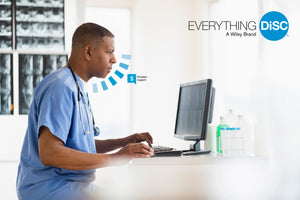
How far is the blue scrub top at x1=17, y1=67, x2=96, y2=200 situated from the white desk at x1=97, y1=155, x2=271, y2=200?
0.19 metres

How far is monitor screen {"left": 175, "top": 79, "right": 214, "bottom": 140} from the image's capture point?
1.85 meters

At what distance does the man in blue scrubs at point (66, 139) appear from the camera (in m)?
1.32

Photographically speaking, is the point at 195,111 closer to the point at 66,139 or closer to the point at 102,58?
the point at 102,58

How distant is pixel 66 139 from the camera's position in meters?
1.39

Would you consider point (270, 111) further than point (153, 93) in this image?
No

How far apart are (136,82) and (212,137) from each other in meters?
1.71

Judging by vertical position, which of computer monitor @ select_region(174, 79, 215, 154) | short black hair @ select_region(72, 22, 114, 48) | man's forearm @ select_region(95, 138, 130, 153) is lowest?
man's forearm @ select_region(95, 138, 130, 153)


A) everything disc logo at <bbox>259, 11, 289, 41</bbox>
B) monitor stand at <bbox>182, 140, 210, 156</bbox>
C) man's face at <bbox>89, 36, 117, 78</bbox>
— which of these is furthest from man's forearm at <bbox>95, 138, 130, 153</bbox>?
everything disc logo at <bbox>259, 11, 289, 41</bbox>

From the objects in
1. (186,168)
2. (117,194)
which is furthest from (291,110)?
(117,194)

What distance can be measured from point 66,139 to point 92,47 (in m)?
0.39

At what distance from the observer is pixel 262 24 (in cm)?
249

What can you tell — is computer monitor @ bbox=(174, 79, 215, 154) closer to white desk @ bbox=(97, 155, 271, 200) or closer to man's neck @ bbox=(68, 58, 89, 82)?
white desk @ bbox=(97, 155, 271, 200)

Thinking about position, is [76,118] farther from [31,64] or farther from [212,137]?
[31,64]

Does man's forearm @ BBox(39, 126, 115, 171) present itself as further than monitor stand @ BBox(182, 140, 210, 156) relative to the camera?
No
